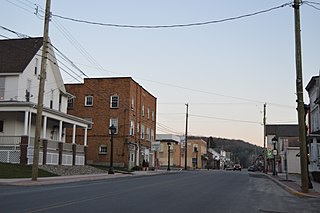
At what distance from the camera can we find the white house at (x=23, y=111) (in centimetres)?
3466

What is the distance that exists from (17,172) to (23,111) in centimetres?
725

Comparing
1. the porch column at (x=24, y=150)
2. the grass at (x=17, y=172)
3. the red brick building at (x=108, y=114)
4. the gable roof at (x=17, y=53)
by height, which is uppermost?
the gable roof at (x=17, y=53)

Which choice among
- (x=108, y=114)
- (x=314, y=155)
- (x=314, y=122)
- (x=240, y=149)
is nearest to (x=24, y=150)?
(x=108, y=114)

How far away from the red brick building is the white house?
1010cm

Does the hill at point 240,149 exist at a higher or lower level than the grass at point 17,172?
higher

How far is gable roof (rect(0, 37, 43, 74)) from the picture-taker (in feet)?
126

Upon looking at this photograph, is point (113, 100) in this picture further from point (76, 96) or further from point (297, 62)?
point (297, 62)

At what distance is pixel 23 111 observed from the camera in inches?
1385

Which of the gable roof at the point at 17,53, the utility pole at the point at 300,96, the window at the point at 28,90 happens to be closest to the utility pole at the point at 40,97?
the gable roof at the point at 17,53

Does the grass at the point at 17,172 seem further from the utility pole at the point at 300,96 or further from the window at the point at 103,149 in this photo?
the window at the point at 103,149

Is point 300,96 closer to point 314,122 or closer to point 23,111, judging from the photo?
point 314,122

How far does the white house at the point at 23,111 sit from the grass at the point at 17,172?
186 centimetres

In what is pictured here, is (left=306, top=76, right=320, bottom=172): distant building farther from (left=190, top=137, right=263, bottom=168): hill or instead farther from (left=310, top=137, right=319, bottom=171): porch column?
(left=190, top=137, right=263, bottom=168): hill

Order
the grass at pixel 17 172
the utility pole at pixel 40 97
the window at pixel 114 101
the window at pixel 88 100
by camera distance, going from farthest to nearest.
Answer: the window at pixel 88 100 → the window at pixel 114 101 → the grass at pixel 17 172 → the utility pole at pixel 40 97
